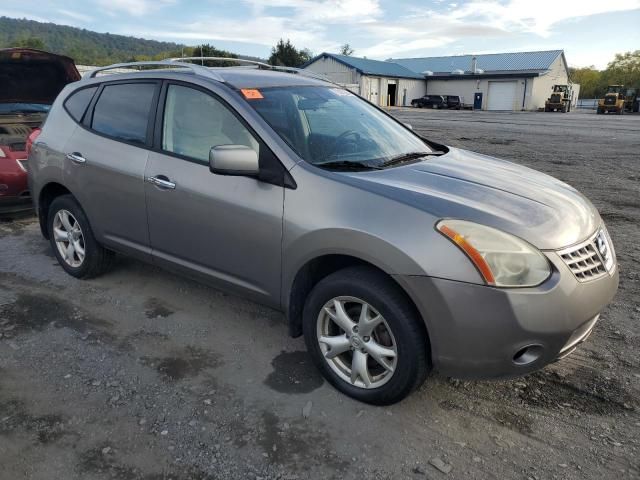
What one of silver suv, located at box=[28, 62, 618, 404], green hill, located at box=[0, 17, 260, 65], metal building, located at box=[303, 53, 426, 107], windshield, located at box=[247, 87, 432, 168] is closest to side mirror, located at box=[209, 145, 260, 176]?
silver suv, located at box=[28, 62, 618, 404]

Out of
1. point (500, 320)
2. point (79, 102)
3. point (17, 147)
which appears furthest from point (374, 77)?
point (500, 320)

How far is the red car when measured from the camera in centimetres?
591

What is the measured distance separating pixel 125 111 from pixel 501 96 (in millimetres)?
53881

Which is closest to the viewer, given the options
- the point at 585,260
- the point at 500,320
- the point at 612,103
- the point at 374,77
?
the point at 500,320

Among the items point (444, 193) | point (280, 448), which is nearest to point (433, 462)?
point (280, 448)

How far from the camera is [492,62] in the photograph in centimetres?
5609

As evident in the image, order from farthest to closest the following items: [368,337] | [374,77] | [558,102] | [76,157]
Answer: [374,77], [558,102], [76,157], [368,337]

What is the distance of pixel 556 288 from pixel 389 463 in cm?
113

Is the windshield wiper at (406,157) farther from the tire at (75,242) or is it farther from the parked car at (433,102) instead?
the parked car at (433,102)

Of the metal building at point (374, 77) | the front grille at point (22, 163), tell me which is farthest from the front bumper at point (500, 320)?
the metal building at point (374, 77)

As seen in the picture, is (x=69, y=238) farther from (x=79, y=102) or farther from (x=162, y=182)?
(x=162, y=182)

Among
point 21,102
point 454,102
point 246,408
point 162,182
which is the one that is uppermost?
point 454,102

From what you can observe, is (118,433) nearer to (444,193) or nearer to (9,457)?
(9,457)

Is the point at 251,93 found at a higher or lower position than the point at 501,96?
lower
